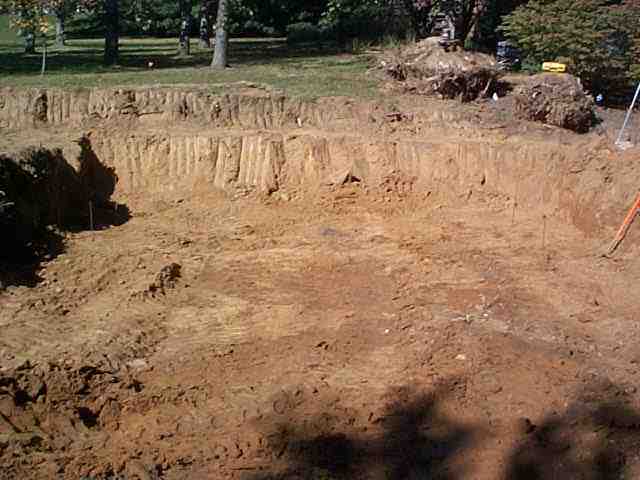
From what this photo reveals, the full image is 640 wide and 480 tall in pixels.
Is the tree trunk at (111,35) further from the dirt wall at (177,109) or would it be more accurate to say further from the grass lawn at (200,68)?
the dirt wall at (177,109)

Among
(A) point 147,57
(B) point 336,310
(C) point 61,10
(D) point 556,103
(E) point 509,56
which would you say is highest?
(C) point 61,10

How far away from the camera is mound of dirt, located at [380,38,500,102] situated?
14.8m

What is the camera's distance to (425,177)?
42.8 ft

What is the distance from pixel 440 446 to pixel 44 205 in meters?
7.27

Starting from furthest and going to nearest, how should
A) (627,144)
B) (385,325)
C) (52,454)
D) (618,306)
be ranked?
1. (627,144)
2. (618,306)
3. (385,325)
4. (52,454)

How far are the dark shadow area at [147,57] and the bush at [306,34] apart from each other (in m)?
0.81

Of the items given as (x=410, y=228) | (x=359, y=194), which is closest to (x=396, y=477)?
(x=410, y=228)

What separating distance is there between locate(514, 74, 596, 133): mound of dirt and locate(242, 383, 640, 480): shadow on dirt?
818cm

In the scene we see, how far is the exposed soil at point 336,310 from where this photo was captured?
21.2ft

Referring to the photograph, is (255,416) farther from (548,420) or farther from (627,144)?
(627,144)

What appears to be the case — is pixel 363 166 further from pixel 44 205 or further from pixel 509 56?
pixel 509 56

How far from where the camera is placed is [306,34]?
1165 inches

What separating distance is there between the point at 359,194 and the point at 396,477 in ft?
24.0

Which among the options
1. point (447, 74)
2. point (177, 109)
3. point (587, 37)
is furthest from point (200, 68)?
point (587, 37)
